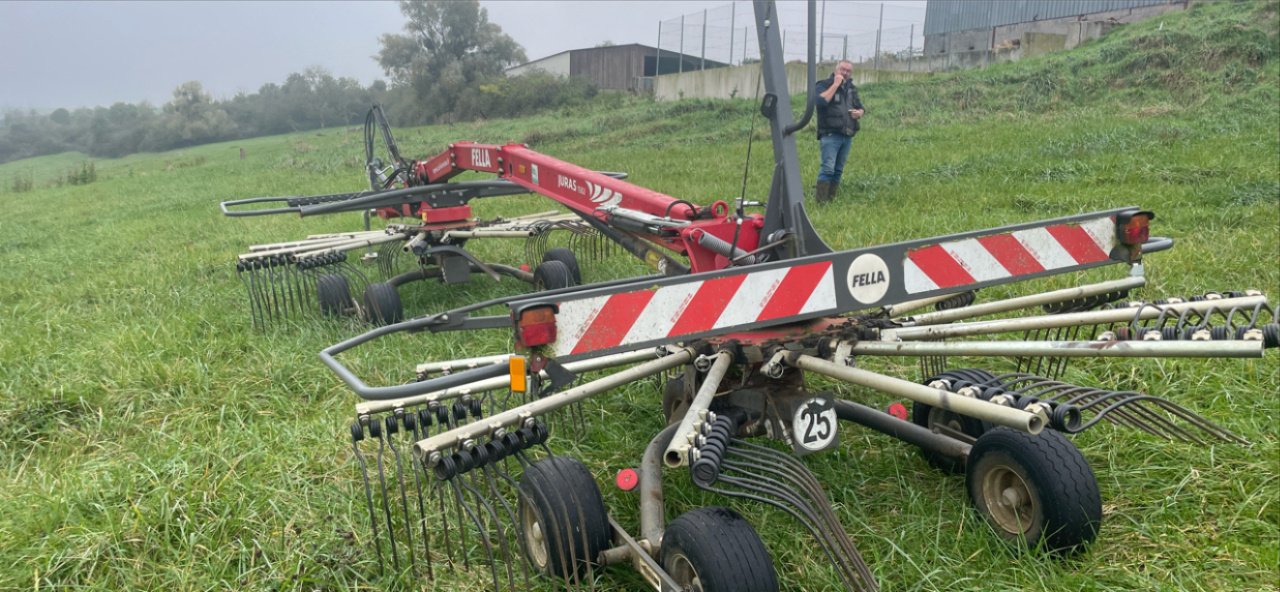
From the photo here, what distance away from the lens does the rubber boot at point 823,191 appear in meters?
8.54

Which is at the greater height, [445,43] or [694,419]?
[445,43]

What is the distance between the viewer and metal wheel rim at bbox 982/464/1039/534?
7.91 feet

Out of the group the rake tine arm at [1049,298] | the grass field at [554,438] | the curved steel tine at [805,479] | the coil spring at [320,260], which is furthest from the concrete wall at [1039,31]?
the curved steel tine at [805,479]

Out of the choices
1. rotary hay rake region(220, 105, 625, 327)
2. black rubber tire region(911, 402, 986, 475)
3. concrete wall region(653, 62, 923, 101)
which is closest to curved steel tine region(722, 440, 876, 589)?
black rubber tire region(911, 402, 986, 475)

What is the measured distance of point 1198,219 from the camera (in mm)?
6004

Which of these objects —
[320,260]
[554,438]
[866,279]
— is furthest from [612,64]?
[866,279]

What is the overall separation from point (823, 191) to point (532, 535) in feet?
22.2

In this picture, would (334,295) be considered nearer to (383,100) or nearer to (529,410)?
(529,410)

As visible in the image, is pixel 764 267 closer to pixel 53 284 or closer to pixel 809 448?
pixel 809 448

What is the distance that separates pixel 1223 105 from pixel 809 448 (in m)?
11.5

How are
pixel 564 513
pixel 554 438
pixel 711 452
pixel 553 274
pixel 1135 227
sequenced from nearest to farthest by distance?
pixel 711 452 < pixel 564 513 < pixel 1135 227 < pixel 554 438 < pixel 553 274

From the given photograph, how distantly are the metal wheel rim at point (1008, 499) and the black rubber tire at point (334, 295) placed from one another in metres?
4.14

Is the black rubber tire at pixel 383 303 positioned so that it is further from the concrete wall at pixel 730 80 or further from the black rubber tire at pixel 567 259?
the concrete wall at pixel 730 80

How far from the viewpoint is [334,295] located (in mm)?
5273
